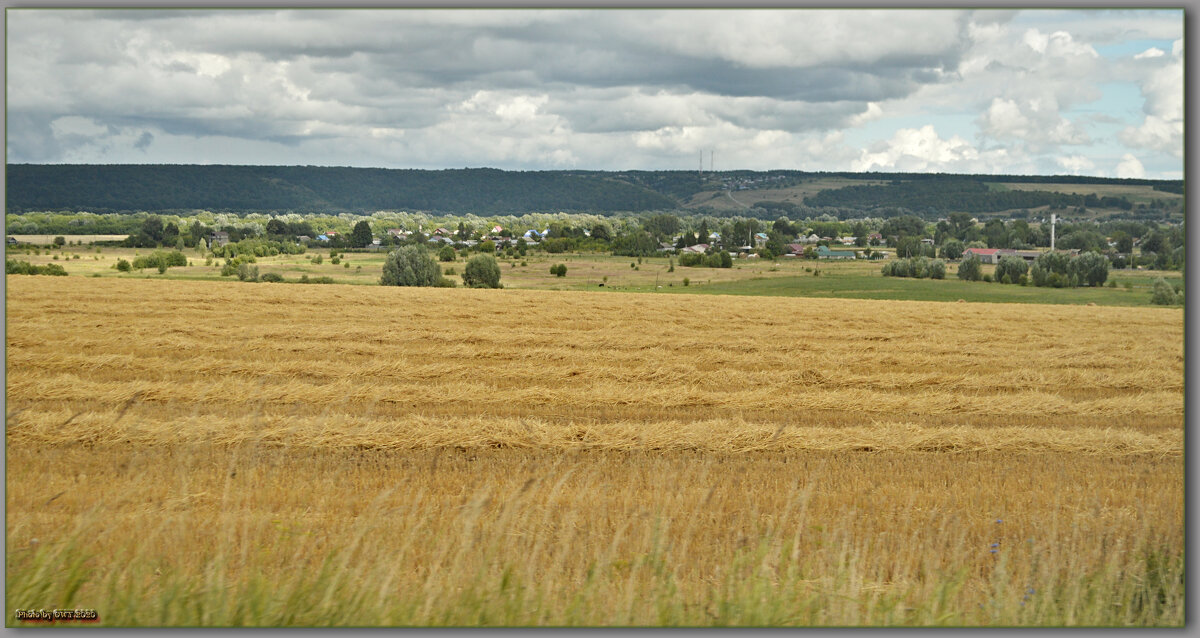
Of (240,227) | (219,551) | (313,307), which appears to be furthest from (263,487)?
(313,307)

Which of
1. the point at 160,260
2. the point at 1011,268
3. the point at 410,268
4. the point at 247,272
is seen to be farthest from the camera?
the point at 247,272

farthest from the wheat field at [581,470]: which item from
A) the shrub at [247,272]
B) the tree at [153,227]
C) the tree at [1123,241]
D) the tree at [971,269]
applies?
the tree at [971,269]

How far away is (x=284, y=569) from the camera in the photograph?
15.2 feet

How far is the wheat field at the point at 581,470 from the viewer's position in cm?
431

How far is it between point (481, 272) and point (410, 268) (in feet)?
7.48

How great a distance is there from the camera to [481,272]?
2425 centimetres

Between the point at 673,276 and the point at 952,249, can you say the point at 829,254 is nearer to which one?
the point at 952,249

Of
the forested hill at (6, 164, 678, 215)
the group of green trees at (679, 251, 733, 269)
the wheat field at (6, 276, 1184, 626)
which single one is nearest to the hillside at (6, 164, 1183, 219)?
the forested hill at (6, 164, 678, 215)

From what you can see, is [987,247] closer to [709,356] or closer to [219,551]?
[709,356]

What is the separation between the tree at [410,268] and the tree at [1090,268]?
14.9m

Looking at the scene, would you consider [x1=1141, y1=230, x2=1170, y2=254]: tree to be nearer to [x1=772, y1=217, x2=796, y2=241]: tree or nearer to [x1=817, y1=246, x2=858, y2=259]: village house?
[x1=817, y1=246, x2=858, y2=259]: village house

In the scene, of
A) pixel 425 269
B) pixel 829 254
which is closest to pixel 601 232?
pixel 425 269

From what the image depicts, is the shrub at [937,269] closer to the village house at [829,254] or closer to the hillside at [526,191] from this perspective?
the hillside at [526,191]

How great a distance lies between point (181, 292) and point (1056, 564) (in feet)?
79.8
